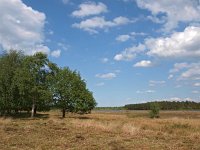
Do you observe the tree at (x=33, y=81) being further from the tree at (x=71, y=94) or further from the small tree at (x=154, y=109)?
the small tree at (x=154, y=109)

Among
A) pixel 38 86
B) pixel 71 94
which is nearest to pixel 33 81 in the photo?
pixel 38 86

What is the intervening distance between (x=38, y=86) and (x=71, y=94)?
6.61 m

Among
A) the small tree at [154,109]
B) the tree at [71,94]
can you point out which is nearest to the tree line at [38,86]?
the tree at [71,94]

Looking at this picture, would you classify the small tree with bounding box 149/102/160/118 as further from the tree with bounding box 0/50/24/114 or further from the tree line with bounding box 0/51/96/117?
the tree with bounding box 0/50/24/114

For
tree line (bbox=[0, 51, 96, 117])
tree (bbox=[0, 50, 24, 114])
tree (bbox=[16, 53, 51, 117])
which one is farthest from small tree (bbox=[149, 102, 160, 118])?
tree (bbox=[0, 50, 24, 114])

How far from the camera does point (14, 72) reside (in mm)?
62094

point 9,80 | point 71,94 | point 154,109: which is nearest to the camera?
point 9,80

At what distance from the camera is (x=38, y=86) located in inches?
2494

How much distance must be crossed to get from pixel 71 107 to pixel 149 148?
166 ft

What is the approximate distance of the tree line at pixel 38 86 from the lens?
201ft

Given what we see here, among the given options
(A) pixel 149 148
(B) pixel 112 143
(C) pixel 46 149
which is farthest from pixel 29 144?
(A) pixel 149 148

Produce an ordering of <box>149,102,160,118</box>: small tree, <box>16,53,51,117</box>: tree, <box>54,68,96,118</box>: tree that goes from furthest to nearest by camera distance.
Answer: <box>149,102,160,118</box>: small tree → <box>54,68,96,118</box>: tree → <box>16,53,51,117</box>: tree

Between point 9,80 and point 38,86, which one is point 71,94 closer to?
point 38,86

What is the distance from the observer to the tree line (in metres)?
61.3
